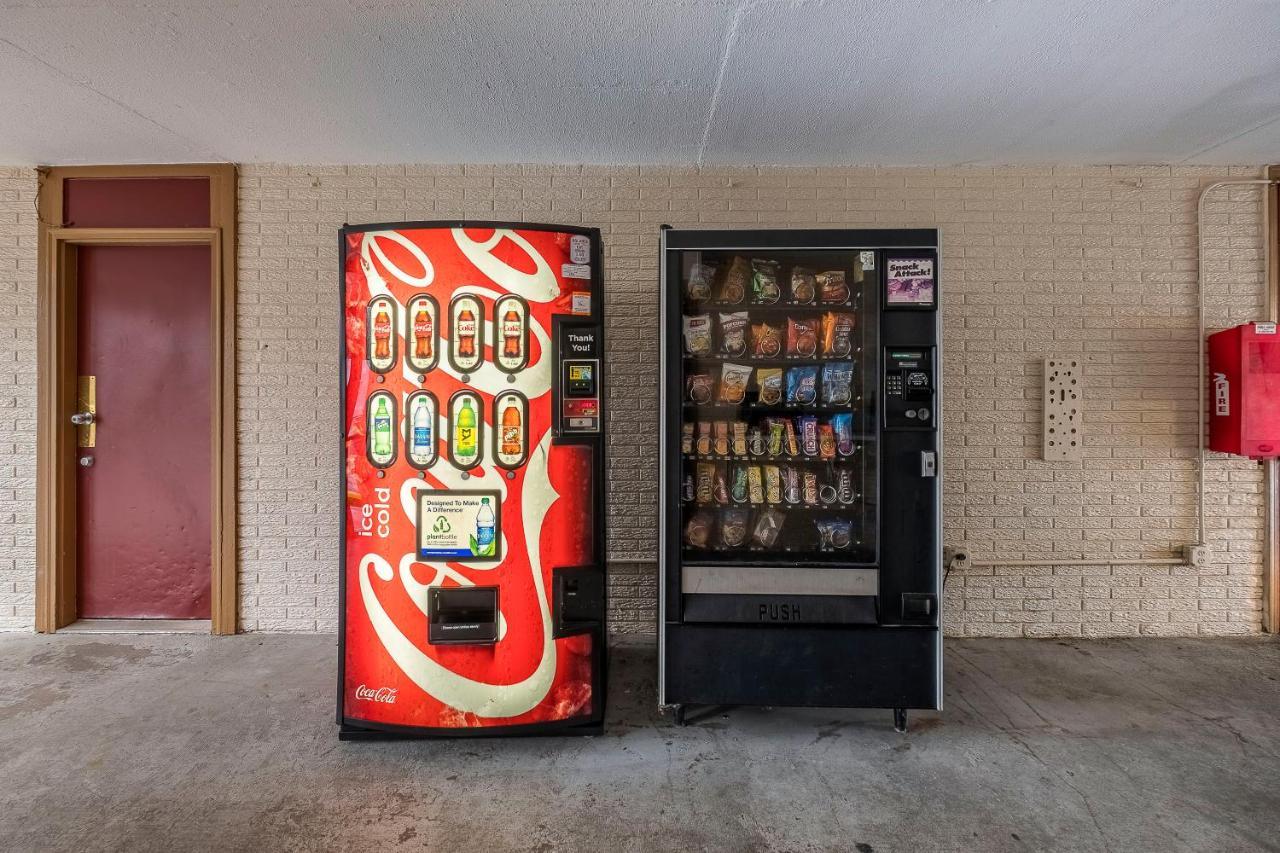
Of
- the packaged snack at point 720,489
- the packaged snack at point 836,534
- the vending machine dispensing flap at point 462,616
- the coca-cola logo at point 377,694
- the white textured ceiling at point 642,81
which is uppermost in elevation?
the white textured ceiling at point 642,81

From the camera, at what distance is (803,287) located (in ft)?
8.30

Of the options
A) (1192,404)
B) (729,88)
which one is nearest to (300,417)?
(729,88)

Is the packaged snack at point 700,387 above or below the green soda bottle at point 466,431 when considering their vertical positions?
above

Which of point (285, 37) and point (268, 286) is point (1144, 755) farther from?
point (268, 286)

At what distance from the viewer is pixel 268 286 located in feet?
10.7

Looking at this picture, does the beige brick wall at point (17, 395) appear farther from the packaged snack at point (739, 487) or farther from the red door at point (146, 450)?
the packaged snack at point (739, 487)

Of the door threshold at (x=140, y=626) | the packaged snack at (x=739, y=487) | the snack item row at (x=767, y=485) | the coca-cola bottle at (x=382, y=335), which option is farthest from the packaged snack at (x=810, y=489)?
the door threshold at (x=140, y=626)

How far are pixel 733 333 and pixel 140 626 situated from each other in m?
3.73

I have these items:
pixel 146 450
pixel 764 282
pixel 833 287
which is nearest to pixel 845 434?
pixel 833 287

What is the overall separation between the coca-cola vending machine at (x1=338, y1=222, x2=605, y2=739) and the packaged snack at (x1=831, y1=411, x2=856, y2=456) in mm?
1052

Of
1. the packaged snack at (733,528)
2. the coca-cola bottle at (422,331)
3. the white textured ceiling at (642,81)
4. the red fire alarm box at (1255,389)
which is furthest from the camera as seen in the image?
the red fire alarm box at (1255,389)

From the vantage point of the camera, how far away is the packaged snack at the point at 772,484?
250cm

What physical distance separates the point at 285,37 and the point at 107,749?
2.80 metres

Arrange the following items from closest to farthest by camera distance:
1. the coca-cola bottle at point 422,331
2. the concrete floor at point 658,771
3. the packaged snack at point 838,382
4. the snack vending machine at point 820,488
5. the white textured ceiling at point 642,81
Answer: the concrete floor at point 658,771 < the white textured ceiling at point 642,81 < the coca-cola bottle at point 422,331 < the snack vending machine at point 820,488 < the packaged snack at point 838,382
